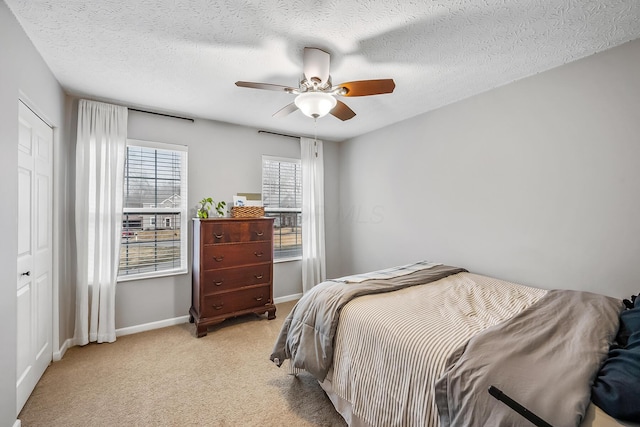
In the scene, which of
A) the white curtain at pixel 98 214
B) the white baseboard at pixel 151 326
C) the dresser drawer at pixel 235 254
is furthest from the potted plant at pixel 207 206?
the white baseboard at pixel 151 326

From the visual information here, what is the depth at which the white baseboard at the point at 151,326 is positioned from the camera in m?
3.00

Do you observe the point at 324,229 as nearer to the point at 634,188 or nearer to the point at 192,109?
the point at 192,109

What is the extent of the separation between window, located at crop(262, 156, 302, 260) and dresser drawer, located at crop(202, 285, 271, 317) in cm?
77

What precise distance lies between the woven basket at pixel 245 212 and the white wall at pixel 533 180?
1764mm

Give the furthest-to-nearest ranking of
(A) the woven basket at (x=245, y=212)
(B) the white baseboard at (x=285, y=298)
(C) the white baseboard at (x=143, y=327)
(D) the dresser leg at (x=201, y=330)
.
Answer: (B) the white baseboard at (x=285, y=298)
(A) the woven basket at (x=245, y=212)
(D) the dresser leg at (x=201, y=330)
(C) the white baseboard at (x=143, y=327)

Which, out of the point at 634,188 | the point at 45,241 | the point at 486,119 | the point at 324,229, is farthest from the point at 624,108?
the point at 45,241

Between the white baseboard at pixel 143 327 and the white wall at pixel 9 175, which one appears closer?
the white wall at pixel 9 175

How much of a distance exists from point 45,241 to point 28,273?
A: 0.44 metres

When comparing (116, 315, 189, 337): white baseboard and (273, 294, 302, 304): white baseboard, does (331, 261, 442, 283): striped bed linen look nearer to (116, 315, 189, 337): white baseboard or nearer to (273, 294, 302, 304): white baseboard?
(273, 294, 302, 304): white baseboard

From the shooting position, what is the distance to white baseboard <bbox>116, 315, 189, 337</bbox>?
300cm

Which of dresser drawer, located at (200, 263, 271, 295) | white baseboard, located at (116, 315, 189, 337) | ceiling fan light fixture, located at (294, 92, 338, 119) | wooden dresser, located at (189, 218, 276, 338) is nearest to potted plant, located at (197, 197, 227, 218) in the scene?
wooden dresser, located at (189, 218, 276, 338)

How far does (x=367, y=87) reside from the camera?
6.41ft

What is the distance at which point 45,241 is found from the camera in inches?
91.7

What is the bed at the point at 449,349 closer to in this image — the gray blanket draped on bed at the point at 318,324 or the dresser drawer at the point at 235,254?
the gray blanket draped on bed at the point at 318,324
